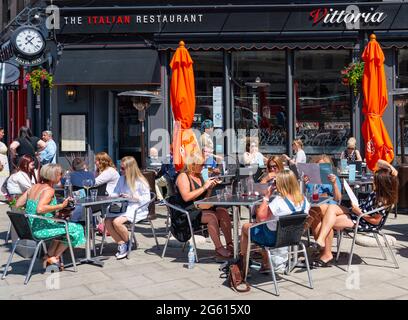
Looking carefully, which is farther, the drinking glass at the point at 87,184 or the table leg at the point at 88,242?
the drinking glass at the point at 87,184

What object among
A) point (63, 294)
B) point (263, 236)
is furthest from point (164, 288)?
point (263, 236)

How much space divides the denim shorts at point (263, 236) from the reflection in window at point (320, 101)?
7952 mm

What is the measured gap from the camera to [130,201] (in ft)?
24.6

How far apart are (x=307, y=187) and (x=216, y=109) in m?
6.70

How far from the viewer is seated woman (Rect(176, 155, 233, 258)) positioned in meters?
7.00

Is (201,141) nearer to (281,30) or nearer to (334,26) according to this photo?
(281,30)

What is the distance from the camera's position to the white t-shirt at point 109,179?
8.29 meters

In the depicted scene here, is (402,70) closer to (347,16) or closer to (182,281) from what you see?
(347,16)

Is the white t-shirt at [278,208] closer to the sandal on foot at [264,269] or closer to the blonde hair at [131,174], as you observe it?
the sandal on foot at [264,269]

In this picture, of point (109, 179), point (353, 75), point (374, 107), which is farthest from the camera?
point (353, 75)

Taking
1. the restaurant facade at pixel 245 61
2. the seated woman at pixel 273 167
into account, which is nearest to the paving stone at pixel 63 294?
the seated woman at pixel 273 167

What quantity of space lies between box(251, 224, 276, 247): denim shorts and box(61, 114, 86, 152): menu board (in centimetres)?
898

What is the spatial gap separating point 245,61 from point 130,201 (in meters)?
7.38

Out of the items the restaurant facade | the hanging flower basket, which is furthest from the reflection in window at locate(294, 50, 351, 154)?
the hanging flower basket
